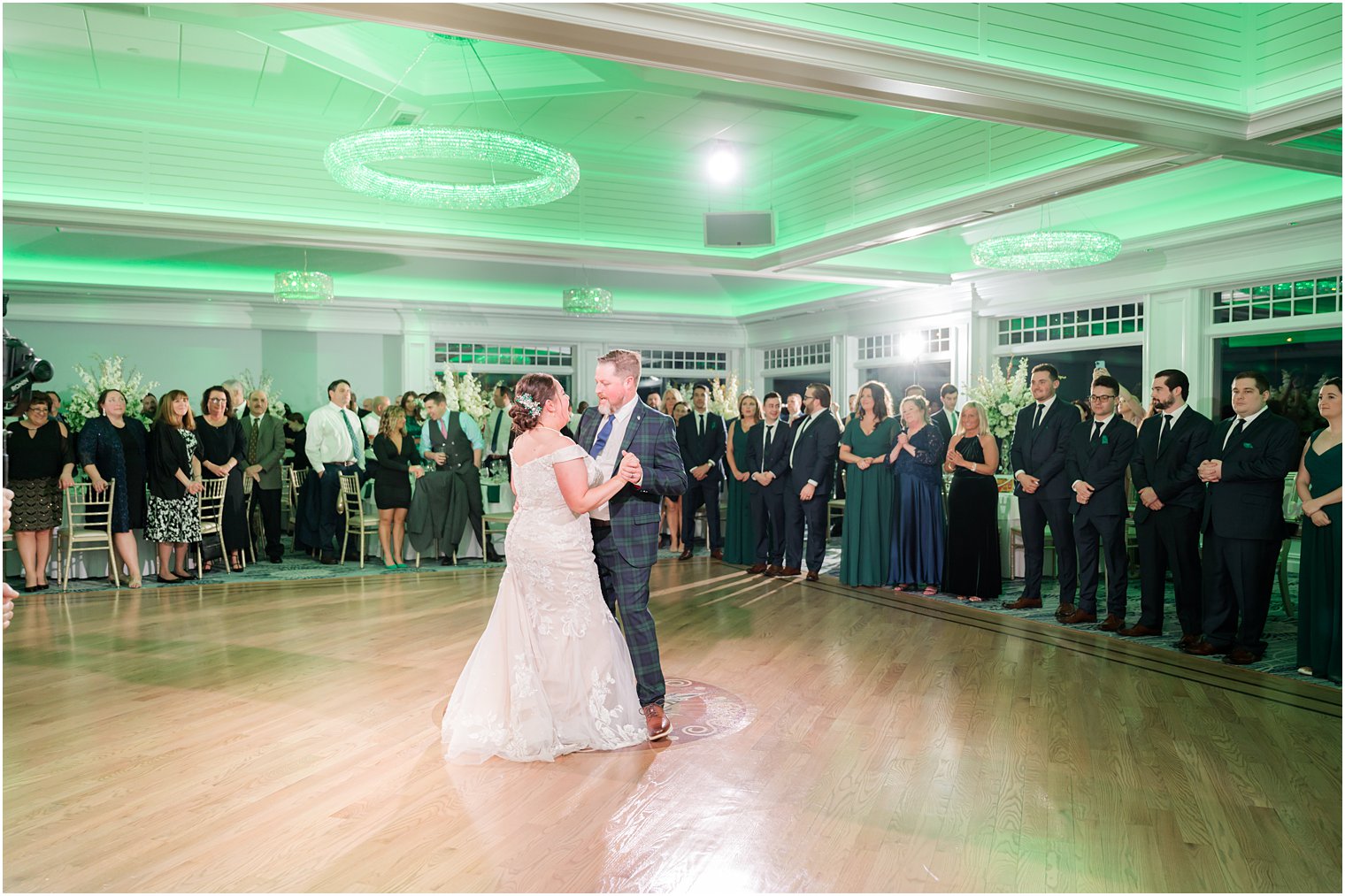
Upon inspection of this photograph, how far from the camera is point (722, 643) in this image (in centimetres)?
632

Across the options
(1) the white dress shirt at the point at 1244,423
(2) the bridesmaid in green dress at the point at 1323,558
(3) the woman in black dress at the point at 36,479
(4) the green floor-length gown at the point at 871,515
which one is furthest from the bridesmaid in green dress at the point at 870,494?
(3) the woman in black dress at the point at 36,479

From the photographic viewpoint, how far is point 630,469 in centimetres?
410

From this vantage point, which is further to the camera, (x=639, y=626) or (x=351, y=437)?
(x=351, y=437)

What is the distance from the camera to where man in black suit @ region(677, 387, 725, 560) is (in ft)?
34.0

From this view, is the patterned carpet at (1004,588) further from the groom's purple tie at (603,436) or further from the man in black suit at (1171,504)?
the groom's purple tie at (603,436)

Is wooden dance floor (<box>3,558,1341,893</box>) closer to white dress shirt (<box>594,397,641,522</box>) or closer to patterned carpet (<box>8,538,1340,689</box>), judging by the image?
patterned carpet (<box>8,538,1340,689</box>)

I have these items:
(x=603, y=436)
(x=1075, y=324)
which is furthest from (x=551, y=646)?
(x=1075, y=324)

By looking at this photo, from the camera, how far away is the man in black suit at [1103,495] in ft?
22.2

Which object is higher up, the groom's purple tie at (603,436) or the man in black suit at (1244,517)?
the groom's purple tie at (603,436)

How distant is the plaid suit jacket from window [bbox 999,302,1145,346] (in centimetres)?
816

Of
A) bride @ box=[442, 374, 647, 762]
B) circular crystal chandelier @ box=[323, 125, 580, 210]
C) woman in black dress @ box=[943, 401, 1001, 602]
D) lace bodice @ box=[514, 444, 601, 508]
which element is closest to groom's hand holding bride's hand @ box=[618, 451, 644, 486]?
bride @ box=[442, 374, 647, 762]

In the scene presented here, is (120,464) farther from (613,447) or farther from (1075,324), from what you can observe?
(1075,324)

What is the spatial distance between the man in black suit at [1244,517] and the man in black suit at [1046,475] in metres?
1.17

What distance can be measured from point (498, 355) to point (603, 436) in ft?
37.9
